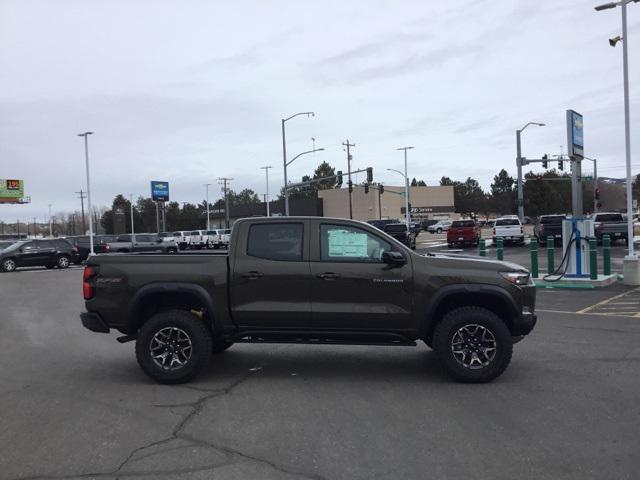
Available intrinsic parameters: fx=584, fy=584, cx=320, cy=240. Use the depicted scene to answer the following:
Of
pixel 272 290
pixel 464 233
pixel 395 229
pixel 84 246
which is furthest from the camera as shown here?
pixel 395 229

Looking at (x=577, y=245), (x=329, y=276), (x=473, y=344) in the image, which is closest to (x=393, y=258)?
(x=329, y=276)

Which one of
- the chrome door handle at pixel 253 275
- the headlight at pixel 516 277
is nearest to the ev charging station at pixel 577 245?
the headlight at pixel 516 277

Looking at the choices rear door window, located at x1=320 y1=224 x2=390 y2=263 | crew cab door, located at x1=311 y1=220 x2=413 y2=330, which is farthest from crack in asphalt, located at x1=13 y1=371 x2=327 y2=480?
rear door window, located at x1=320 y1=224 x2=390 y2=263

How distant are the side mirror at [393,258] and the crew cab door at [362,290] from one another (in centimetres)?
7

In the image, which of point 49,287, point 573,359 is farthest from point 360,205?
point 573,359

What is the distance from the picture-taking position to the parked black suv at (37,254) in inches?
1229

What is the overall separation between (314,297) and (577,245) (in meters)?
12.4

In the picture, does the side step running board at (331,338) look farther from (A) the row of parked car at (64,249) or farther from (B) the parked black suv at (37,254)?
(B) the parked black suv at (37,254)

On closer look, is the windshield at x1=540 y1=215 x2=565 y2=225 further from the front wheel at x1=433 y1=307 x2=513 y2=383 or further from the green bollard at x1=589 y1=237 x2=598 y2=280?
the front wheel at x1=433 y1=307 x2=513 y2=383

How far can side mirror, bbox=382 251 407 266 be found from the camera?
6.43 meters

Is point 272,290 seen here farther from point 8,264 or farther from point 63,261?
point 63,261

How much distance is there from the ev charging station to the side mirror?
1147cm

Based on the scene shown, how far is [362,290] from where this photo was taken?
6.55 m

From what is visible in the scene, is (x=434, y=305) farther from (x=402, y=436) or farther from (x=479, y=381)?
Result: (x=402, y=436)
